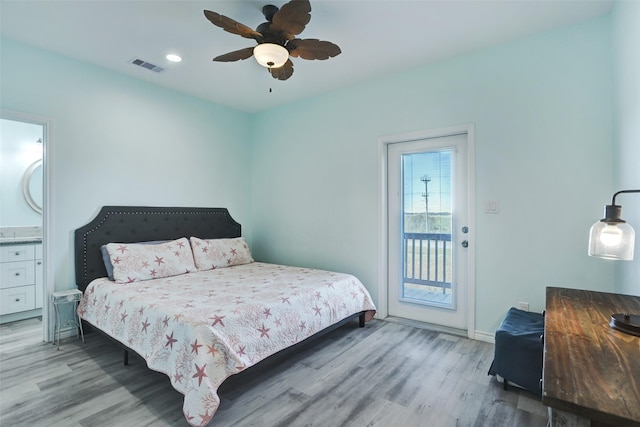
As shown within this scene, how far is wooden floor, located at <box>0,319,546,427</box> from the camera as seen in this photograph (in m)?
1.89

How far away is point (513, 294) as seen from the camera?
9.39 ft

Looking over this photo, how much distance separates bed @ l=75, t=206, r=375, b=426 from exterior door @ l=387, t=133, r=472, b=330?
55cm

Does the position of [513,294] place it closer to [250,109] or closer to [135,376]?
[135,376]

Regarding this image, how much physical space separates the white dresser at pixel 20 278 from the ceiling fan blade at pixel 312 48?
3796 mm

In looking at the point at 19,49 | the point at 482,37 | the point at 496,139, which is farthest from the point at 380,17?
the point at 19,49

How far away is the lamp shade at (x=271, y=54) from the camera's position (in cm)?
228

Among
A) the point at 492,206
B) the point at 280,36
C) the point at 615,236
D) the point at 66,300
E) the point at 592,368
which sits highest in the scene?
the point at 280,36

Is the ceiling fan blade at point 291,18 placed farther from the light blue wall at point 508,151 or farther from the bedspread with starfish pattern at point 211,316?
the bedspread with starfish pattern at point 211,316

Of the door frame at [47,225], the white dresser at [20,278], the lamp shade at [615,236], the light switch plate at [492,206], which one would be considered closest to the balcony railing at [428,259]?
the light switch plate at [492,206]

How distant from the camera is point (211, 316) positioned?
2.06 m

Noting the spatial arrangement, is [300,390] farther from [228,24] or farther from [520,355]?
[228,24]

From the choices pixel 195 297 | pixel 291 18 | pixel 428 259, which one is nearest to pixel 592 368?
pixel 291 18

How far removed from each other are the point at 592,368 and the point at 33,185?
569 cm

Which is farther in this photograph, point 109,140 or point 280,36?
point 109,140
